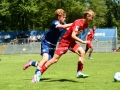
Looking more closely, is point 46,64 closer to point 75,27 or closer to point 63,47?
point 63,47

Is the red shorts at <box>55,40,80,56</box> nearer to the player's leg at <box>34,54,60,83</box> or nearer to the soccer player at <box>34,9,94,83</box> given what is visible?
the soccer player at <box>34,9,94,83</box>

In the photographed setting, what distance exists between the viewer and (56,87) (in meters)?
8.20

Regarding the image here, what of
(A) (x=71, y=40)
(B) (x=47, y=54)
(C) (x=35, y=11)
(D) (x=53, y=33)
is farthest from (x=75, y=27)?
(C) (x=35, y=11)

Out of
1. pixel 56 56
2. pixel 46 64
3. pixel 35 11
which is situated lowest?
pixel 35 11

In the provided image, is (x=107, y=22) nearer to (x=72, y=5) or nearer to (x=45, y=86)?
(x=72, y=5)

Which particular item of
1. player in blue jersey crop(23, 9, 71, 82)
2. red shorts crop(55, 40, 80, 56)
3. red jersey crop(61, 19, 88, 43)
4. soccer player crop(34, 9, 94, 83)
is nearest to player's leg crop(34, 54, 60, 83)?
soccer player crop(34, 9, 94, 83)

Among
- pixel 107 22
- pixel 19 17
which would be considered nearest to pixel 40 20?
pixel 19 17

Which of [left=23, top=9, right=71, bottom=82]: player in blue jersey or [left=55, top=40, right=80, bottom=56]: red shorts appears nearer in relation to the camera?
[left=55, top=40, right=80, bottom=56]: red shorts

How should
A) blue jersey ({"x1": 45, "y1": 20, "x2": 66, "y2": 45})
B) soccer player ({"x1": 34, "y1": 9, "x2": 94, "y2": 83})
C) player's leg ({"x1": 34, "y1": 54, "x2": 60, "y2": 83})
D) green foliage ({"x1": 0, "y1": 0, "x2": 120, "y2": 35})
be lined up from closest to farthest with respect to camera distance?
soccer player ({"x1": 34, "y1": 9, "x2": 94, "y2": 83}) < player's leg ({"x1": 34, "y1": 54, "x2": 60, "y2": 83}) < blue jersey ({"x1": 45, "y1": 20, "x2": 66, "y2": 45}) < green foliage ({"x1": 0, "y1": 0, "x2": 120, "y2": 35})

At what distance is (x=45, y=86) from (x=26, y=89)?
64 cm

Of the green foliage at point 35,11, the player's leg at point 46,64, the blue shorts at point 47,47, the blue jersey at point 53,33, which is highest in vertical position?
the blue jersey at point 53,33

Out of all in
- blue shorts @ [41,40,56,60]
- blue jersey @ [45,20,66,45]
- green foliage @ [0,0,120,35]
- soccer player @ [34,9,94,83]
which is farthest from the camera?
green foliage @ [0,0,120,35]

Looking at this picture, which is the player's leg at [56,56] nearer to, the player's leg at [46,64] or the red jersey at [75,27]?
the player's leg at [46,64]

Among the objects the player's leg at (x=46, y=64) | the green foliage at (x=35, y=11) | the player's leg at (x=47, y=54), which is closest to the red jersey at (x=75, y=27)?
the player's leg at (x=46, y=64)
